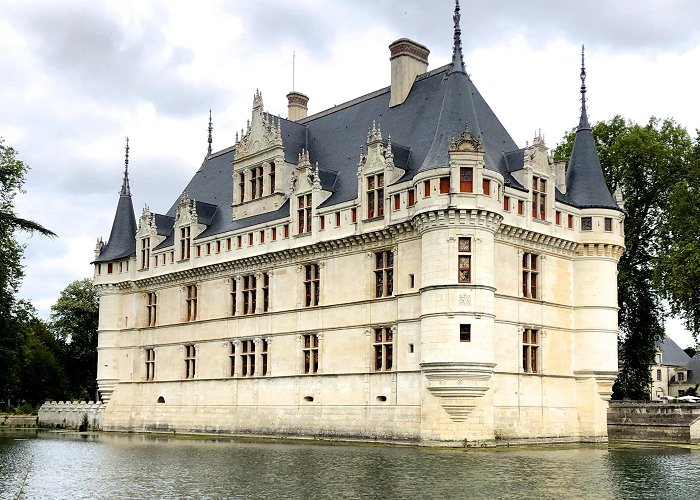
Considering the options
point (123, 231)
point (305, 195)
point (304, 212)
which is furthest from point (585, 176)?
point (123, 231)

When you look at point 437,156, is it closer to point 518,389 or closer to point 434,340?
point 434,340

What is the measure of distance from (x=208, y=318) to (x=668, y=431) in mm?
20991

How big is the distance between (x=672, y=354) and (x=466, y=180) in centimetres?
5772

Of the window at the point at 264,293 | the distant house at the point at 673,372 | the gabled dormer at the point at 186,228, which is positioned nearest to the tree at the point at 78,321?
the gabled dormer at the point at 186,228

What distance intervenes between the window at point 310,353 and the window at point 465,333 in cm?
803

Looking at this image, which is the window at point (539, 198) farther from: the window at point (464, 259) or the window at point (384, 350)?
the window at point (384, 350)

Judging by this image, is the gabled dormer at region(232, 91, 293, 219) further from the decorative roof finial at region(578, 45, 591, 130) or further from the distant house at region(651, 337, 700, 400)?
the distant house at region(651, 337, 700, 400)

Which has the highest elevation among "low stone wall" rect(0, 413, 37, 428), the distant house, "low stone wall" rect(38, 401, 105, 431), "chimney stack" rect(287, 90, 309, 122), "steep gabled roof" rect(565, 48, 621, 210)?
"chimney stack" rect(287, 90, 309, 122)

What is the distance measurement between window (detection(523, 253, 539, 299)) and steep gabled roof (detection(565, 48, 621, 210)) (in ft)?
11.0

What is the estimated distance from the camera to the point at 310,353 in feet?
125

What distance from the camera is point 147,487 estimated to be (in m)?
18.7

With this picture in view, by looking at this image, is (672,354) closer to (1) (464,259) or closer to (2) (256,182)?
(2) (256,182)

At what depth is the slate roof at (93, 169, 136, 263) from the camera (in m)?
50.2

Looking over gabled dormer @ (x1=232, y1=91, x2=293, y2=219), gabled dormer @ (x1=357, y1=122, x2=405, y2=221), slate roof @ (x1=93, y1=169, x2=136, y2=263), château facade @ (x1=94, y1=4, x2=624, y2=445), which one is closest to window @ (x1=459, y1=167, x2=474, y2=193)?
château facade @ (x1=94, y1=4, x2=624, y2=445)
